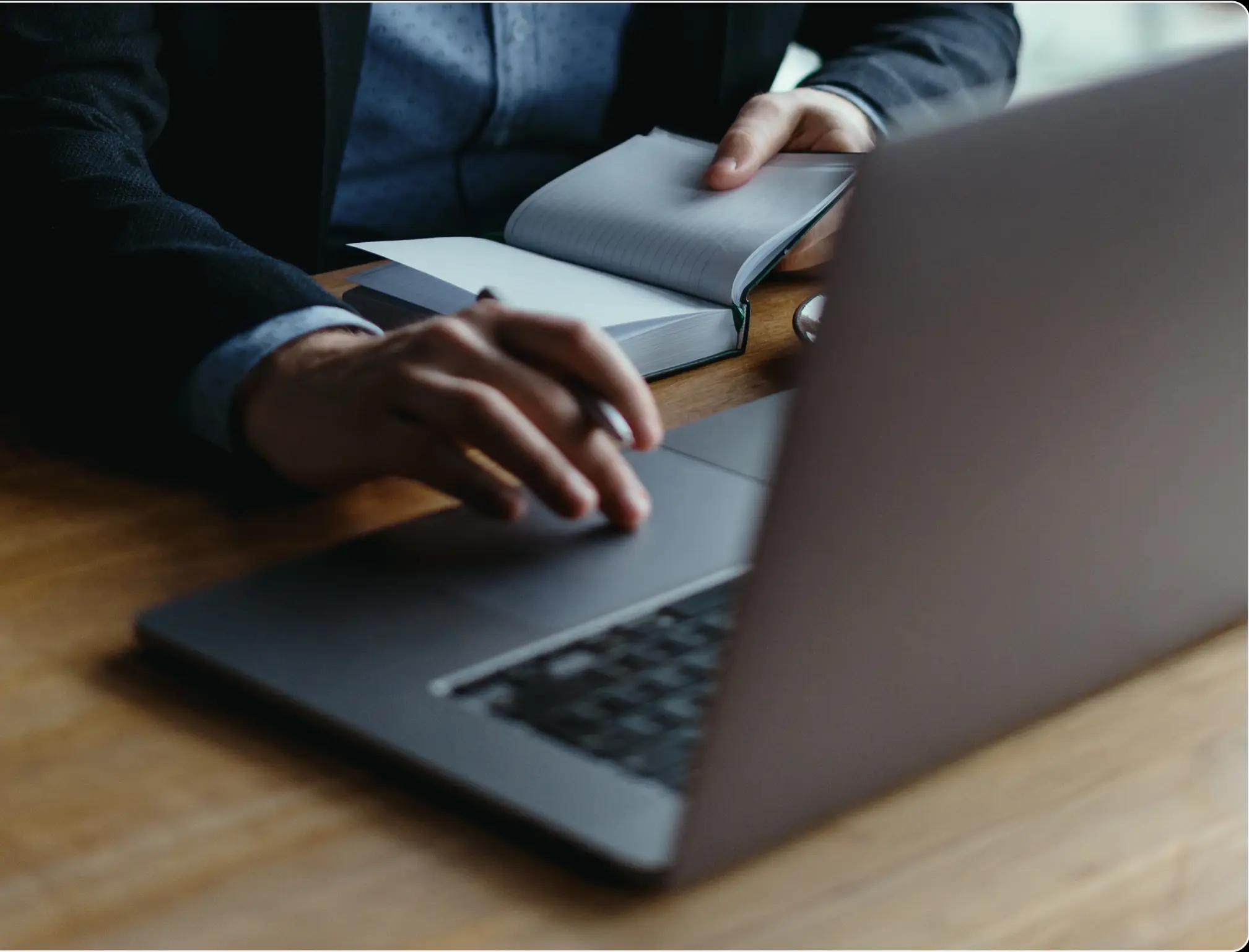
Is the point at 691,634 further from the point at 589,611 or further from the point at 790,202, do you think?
the point at 790,202

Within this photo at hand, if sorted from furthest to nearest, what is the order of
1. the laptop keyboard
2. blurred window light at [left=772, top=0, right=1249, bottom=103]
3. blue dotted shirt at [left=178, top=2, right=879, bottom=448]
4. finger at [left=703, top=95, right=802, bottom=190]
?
1. blurred window light at [left=772, top=0, right=1249, bottom=103]
2. blue dotted shirt at [left=178, top=2, right=879, bottom=448]
3. finger at [left=703, top=95, right=802, bottom=190]
4. the laptop keyboard

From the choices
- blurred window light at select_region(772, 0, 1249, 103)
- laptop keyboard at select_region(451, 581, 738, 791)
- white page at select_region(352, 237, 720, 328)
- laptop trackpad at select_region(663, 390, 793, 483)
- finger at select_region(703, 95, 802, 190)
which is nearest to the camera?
laptop keyboard at select_region(451, 581, 738, 791)

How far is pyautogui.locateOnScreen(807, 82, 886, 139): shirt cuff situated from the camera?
126 centimetres

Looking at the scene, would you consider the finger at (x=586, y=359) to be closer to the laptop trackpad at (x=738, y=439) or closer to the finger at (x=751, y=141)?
the laptop trackpad at (x=738, y=439)

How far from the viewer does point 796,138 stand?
1.18 meters

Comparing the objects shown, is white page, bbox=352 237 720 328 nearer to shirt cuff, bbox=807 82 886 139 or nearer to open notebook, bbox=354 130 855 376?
open notebook, bbox=354 130 855 376

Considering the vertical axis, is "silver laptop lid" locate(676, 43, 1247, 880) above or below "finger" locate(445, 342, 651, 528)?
above

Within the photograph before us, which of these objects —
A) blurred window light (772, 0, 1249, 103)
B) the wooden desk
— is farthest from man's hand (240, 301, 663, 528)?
blurred window light (772, 0, 1249, 103)

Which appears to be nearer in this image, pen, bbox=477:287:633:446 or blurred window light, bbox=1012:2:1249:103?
pen, bbox=477:287:633:446

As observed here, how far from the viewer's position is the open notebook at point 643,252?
895mm

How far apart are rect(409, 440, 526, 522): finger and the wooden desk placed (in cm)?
15

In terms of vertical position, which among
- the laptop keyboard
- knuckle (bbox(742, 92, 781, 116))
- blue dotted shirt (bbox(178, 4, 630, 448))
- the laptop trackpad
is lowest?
blue dotted shirt (bbox(178, 4, 630, 448))

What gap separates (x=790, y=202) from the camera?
990mm

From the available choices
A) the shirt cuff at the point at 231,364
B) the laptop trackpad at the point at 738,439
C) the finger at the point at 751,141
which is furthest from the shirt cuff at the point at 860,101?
the shirt cuff at the point at 231,364
